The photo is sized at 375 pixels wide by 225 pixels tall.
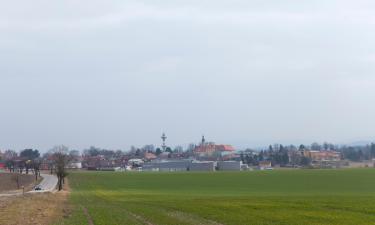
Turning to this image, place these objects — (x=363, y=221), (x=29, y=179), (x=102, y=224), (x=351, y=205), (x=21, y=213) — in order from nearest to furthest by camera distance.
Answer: (x=102, y=224)
(x=363, y=221)
(x=21, y=213)
(x=351, y=205)
(x=29, y=179)

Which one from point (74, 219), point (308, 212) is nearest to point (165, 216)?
point (74, 219)

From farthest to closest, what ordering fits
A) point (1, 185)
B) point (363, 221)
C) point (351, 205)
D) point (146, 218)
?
point (1, 185)
point (351, 205)
point (146, 218)
point (363, 221)

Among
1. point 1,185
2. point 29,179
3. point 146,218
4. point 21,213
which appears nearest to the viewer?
point 146,218

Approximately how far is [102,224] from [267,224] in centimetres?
948

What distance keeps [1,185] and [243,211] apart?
101m

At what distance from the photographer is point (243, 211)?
149 feet

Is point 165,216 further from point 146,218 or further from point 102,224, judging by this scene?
point 102,224

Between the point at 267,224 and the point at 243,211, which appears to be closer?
the point at 267,224

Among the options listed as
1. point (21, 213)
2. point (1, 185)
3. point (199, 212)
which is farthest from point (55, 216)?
point (1, 185)

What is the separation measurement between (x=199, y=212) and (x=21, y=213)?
12859mm

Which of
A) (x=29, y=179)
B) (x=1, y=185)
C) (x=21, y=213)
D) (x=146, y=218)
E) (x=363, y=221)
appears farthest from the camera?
(x=29, y=179)

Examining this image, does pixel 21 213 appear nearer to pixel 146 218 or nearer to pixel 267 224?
pixel 146 218

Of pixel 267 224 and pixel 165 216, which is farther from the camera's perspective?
pixel 165 216

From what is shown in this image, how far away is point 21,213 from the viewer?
4362 centimetres
